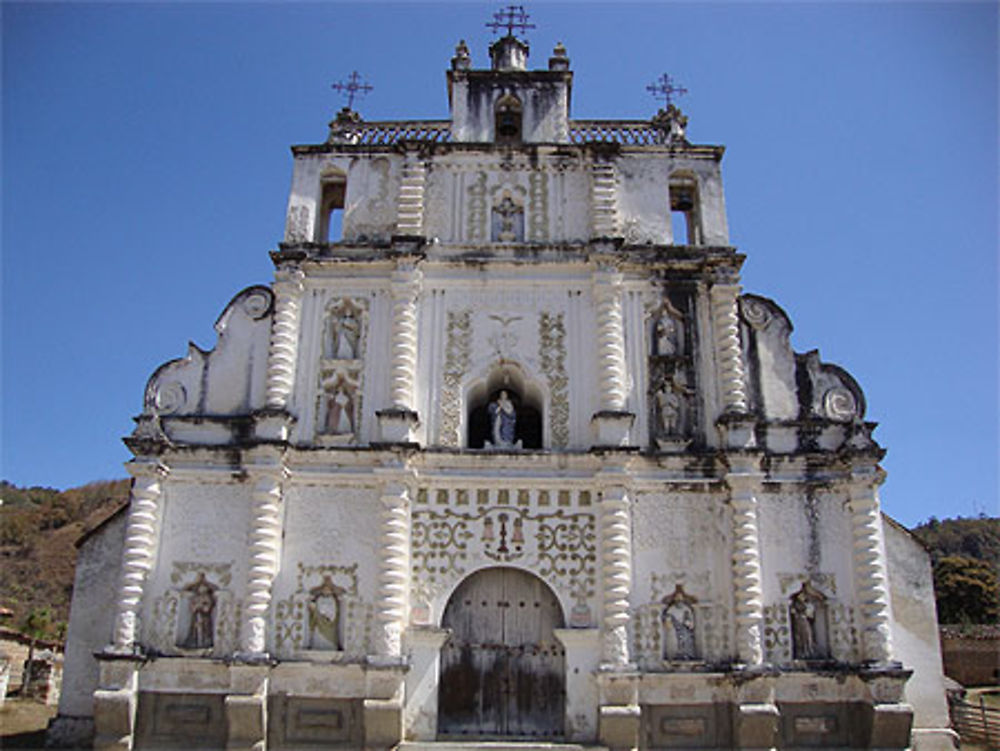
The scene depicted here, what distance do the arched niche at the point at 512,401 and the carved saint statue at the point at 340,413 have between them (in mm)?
2297

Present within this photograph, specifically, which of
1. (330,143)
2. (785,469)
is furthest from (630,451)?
(330,143)

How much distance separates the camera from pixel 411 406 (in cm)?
1733

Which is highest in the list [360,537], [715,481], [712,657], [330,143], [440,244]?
[330,143]

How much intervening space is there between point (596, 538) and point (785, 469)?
12.7 feet

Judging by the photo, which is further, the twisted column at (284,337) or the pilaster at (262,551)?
the twisted column at (284,337)

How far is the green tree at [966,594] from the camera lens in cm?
3975

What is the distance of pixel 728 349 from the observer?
1767 cm

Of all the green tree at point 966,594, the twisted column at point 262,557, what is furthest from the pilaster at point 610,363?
the green tree at point 966,594

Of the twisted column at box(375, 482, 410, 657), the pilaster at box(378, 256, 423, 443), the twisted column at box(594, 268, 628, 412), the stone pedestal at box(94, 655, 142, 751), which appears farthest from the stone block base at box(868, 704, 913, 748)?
the stone pedestal at box(94, 655, 142, 751)

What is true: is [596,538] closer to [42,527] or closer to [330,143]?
[330,143]

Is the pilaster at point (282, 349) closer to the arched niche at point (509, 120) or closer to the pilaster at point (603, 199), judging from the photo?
the arched niche at point (509, 120)

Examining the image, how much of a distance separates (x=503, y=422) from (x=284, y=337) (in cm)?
466

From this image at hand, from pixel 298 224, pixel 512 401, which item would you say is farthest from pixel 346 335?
pixel 512 401

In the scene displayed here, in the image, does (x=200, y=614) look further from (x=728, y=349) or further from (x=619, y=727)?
(x=728, y=349)
